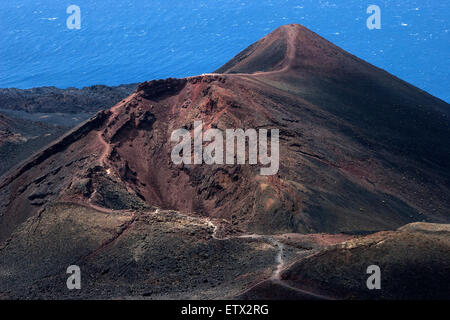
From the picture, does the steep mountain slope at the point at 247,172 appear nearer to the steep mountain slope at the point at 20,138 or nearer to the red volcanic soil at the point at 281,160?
the red volcanic soil at the point at 281,160

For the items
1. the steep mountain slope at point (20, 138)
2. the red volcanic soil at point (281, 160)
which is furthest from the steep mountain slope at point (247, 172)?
the steep mountain slope at point (20, 138)

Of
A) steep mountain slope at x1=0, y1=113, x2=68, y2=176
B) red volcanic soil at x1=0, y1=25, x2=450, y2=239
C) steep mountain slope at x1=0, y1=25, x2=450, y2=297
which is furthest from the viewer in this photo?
steep mountain slope at x1=0, y1=113, x2=68, y2=176

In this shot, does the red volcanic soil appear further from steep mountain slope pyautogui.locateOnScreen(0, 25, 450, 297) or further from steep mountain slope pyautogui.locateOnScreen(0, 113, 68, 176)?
steep mountain slope pyautogui.locateOnScreen(0, 113, 68, 176)

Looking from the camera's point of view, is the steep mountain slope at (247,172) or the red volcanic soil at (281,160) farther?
the red volcanic soil at (281,160)

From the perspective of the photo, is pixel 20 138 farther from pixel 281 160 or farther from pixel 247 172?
pixel 281 160

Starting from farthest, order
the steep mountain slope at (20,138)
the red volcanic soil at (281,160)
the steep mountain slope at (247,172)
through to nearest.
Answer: the steep mountain slope at (20,138) → the red volcanic soil at (281,160) → the steep mountain slope at (247,172)

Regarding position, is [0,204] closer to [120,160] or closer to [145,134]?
[120,160]

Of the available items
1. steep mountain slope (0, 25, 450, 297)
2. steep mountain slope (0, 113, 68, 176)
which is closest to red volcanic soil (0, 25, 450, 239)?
steep mountain slope (0, 25, 450, 297)

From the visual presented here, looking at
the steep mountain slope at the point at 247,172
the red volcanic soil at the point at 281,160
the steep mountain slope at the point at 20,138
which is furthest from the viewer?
the steep mountain slope at the point at 20,138

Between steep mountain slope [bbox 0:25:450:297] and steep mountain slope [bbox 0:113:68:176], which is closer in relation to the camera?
steep mountain slope [bbox 0:25:450:297]
